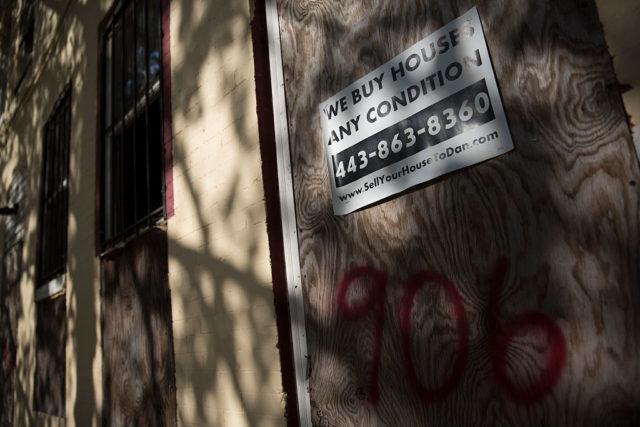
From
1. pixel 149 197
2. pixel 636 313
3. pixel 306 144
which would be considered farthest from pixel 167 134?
pixel 636 313

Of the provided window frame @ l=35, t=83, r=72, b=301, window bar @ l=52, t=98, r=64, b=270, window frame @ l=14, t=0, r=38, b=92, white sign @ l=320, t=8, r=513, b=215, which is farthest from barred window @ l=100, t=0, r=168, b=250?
window frame @ l=14, t=0, r=38, b=92

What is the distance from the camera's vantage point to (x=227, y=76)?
281 cm

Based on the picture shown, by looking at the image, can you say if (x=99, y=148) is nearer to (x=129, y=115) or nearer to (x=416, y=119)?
(x=129, y=115)

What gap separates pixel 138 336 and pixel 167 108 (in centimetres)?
179

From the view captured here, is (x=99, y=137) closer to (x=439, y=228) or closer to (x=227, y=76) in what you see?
(x=227, y=76)

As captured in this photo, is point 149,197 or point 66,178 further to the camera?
point 66,178

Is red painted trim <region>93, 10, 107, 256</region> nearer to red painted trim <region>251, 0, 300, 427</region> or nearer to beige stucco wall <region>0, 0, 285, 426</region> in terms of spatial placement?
beige stucco wall <region>0, 0, 285, 426</region>

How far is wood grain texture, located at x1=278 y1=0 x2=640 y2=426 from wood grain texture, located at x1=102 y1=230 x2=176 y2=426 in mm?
1534

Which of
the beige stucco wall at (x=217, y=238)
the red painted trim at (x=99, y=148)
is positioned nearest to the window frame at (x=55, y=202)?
the red painted trim at (x=99, y=148)

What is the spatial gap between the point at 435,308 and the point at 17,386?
286 inches

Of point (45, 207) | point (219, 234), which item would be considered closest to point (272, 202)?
point (219, 234)

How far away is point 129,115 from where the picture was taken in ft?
14.3

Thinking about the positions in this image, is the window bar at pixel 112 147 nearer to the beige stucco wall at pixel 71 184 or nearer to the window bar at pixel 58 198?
the beige stucco wall at pixel 71 184

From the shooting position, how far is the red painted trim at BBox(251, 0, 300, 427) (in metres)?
2.27
